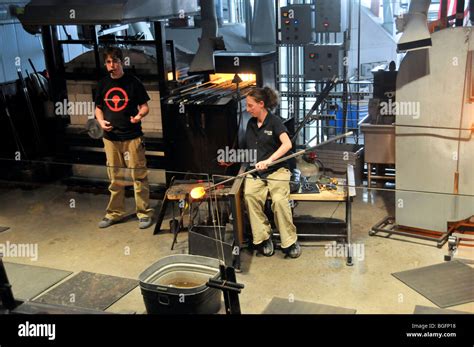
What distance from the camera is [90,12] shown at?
5316mm

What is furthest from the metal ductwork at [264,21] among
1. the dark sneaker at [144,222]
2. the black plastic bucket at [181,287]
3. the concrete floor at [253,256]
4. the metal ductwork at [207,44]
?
the black plastic bucket at [181,287]

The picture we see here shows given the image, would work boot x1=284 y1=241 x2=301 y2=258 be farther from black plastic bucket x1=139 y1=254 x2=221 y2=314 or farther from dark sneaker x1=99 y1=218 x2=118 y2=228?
dark sneaker x1=99 y1=218 x2=118 y2=228

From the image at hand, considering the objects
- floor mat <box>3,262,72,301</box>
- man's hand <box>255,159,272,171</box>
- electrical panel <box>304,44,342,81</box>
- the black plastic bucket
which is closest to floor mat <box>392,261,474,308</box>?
man's hand <box>255,159,272,171</box>

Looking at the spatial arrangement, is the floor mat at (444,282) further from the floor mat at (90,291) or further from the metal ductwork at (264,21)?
the metal ductwork at (264,21)

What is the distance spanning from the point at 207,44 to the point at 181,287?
118 inches

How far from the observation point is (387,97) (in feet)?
19.7

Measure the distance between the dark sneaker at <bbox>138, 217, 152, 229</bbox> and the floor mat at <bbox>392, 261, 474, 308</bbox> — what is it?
2.23 metres

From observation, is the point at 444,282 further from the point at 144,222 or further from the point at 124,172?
the point at 124,172

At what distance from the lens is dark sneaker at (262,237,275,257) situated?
15.7ft

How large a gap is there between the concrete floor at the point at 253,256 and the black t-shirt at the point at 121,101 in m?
0.70

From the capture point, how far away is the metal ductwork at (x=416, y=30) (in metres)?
4.63

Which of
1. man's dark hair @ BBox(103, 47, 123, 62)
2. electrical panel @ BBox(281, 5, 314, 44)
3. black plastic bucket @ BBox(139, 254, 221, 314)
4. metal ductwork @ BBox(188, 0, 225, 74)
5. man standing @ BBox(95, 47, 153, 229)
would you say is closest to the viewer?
black plastic bucket @ BBox(139, 254, 221, 314)

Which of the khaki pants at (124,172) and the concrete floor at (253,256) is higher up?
the khaki pants at (124,172)
